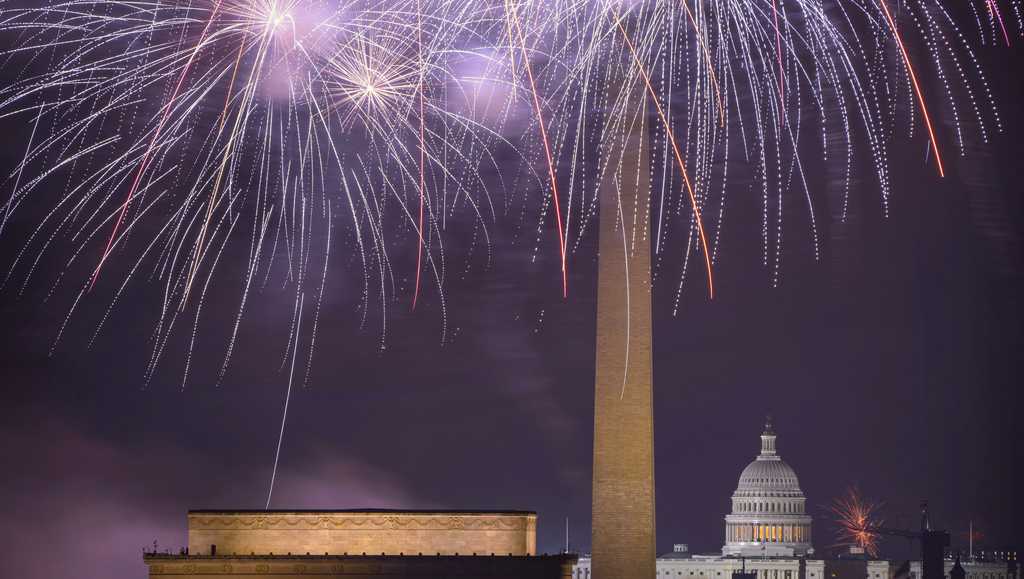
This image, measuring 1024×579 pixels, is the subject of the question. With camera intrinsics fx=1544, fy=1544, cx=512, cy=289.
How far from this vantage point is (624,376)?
143ft

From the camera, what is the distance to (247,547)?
170 feet

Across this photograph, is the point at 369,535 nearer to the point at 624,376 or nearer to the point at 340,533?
the point at 340,533

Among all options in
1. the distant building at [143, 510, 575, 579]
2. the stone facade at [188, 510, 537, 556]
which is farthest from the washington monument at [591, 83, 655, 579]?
the stone facade at [188, 510, 537, 556]

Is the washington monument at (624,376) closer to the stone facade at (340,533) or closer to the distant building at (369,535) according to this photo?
the distant building at (369,535)

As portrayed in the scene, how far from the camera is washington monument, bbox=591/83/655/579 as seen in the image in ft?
143

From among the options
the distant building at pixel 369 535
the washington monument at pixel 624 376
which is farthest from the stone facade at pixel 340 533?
the washington monument at pixel 624 376

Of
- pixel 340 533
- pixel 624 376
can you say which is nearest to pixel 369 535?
pixel 340 533

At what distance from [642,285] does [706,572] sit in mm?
147750

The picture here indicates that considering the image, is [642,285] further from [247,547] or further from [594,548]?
[247,547]

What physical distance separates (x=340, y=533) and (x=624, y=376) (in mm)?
13328

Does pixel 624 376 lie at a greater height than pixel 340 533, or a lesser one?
greater

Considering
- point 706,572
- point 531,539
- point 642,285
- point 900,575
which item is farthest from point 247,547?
point 706,572

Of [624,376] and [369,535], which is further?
[369,535]

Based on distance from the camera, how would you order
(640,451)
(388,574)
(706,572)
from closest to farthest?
1. (640,451)
2. (388,574)
3. (706,572)
